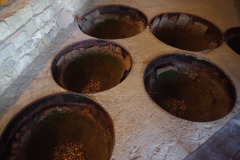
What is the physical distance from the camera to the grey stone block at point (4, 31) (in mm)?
2223

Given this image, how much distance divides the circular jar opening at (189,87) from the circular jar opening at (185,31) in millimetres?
681

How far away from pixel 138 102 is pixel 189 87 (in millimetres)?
1178

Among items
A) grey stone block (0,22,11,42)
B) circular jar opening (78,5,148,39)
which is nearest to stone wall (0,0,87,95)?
grey stone block (0,22,11,42)

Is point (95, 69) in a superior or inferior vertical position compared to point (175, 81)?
superior

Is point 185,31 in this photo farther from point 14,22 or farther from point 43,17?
point 14,22

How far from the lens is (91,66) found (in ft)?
11.4

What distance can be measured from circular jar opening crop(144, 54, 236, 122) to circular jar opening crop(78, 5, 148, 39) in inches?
39.6

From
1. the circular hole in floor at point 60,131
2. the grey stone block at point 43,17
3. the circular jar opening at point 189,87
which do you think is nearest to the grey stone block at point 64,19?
the grey stone block at point 43,17

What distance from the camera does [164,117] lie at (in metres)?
2.30

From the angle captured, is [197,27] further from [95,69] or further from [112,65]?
[95,69]

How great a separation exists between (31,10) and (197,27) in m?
2.60

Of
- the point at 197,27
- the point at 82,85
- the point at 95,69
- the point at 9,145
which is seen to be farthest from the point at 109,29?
the point at 9,145

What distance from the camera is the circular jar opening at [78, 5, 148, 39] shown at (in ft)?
12.4

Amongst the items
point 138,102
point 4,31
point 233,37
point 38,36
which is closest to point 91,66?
point 38,36
